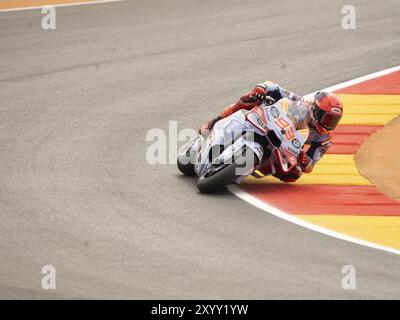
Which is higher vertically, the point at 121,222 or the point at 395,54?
the point at 395,54

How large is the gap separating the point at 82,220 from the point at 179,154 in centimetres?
261

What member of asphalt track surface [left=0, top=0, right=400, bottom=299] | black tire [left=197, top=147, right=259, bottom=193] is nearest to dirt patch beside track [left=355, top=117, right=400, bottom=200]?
black tire [left=197, top=147, right=259, bottom=193]

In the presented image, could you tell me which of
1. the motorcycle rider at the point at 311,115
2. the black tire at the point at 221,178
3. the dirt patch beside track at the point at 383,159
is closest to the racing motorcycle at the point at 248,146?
the black tire at the point at 221,178

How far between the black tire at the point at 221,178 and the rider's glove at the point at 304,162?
0.63 m

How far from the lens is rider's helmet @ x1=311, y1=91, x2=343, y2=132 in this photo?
12047 mm

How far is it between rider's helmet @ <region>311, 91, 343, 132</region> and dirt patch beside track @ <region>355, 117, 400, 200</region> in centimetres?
115

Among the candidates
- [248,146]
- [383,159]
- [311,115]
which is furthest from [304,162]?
[383,159]

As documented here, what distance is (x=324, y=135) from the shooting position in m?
12.3

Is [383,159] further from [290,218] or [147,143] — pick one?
[147,143]

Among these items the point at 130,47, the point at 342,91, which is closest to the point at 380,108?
the point at 342,91

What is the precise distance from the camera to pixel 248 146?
11742mm

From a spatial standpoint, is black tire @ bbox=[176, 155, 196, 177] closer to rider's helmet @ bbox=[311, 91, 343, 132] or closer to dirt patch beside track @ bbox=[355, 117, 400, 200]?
rider's helmet @ bbox=[311, 91, 343, 132]
